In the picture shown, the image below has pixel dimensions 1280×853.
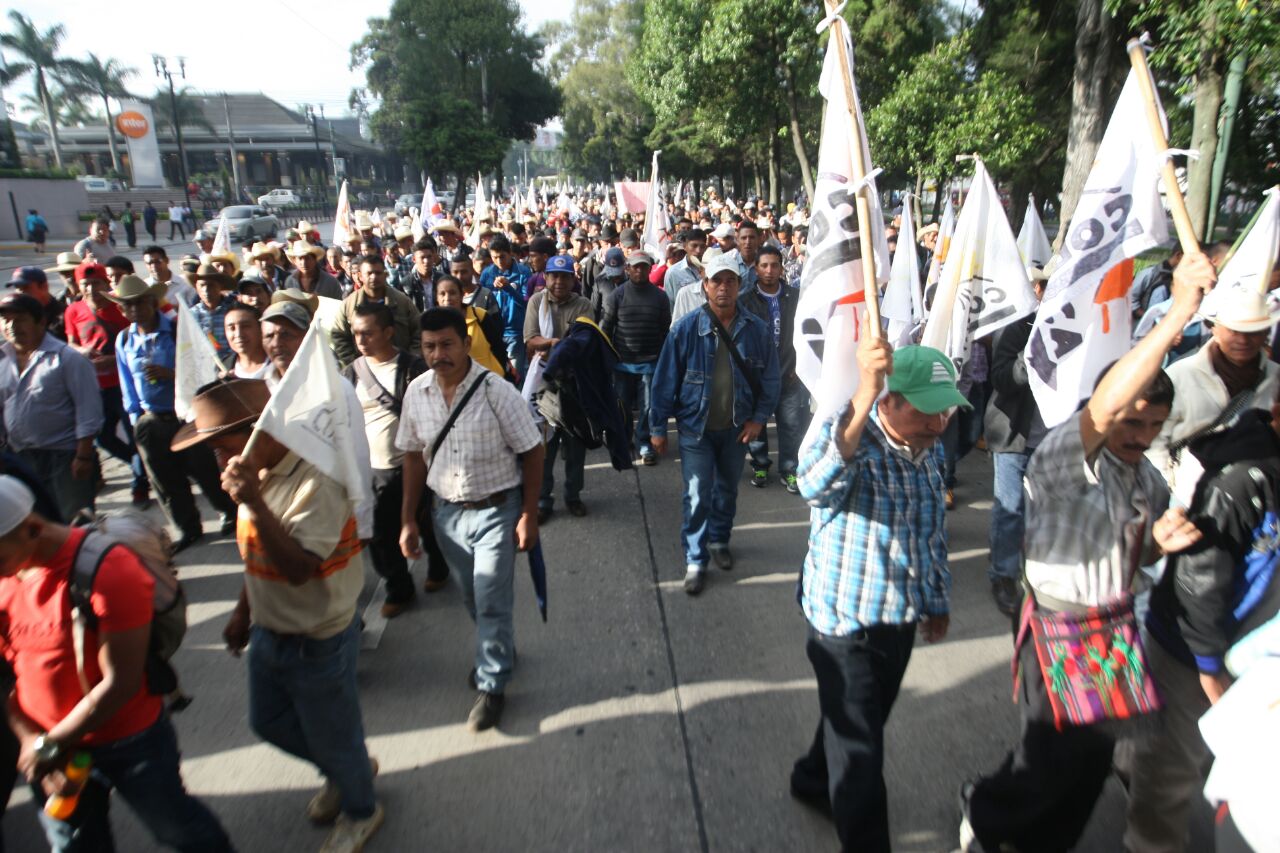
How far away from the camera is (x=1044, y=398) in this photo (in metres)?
3.18

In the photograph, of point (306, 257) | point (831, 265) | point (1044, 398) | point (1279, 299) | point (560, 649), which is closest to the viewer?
point (831, 265)

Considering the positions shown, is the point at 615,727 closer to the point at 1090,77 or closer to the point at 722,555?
the point at 722,555

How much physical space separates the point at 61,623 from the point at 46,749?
0.33m

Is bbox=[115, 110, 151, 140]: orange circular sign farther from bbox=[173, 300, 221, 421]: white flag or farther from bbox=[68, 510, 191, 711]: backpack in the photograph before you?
bbox=[68, 510, 191, 711]: backpack

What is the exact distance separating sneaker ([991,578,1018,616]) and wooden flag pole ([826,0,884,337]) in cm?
255

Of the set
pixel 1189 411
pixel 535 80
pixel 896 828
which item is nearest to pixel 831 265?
pixel 1189 411

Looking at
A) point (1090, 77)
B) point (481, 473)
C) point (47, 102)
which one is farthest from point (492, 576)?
point (47, 102)

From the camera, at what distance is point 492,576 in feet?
10.8

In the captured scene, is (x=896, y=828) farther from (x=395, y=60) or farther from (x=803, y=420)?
(x=395, y=60)

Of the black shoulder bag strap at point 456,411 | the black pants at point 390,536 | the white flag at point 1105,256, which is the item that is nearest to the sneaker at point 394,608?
the black pants at point 390,536

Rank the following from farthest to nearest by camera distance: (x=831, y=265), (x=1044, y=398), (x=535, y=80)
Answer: (x=535, y=80), (x=1044, y=398), (x=831, y=265)

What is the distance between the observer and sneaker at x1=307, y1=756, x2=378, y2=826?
281 cm

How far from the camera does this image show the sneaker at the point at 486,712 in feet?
10.9

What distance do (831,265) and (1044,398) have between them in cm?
118
